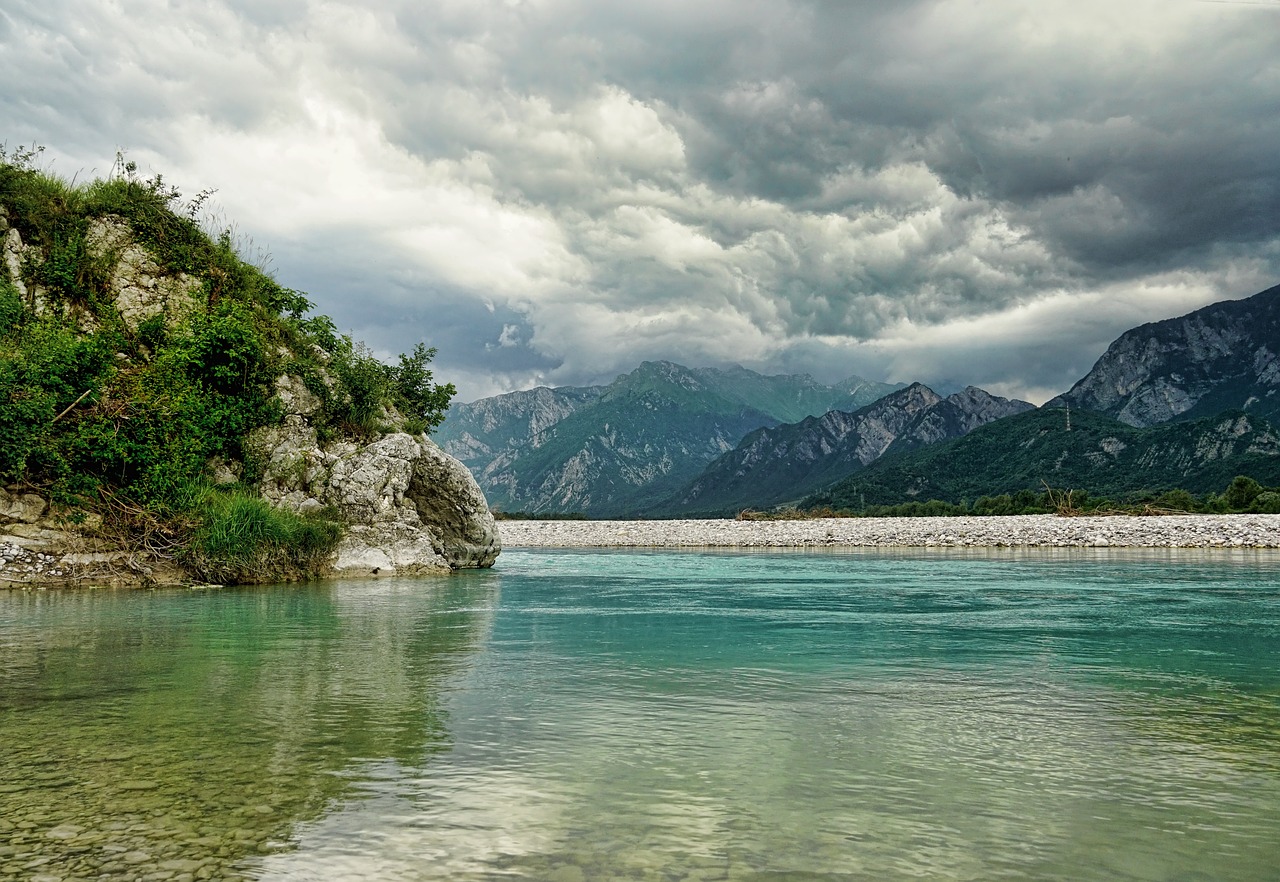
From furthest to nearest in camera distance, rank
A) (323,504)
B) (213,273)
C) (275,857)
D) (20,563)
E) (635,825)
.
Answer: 1. (213,273)
2. (323,504)
3. (20,563)
4. (635,825)
5. (275,857)

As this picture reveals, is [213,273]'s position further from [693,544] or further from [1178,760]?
[693,544]

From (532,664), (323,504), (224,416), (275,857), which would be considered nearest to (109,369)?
(224,416)

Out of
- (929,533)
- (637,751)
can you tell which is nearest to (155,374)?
(637,751)

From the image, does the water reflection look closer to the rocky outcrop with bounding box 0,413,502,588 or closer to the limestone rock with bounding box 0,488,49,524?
the rocky outcrop with bounding box 0,413,502,588

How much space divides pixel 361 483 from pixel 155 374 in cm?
862

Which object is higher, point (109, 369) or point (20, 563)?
point (109, 369)

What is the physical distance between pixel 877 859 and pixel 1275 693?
839cm

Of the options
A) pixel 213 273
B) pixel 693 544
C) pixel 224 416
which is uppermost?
pixel 213 273

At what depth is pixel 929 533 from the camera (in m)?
67.1

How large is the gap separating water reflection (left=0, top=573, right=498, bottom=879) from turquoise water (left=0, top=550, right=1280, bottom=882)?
38 mm

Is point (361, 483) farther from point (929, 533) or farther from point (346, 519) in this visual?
point (929, 533)

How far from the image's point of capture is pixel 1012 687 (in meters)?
10.5

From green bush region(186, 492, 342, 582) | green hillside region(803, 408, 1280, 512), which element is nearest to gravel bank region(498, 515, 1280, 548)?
green bush region(186, 492, 342, 582)

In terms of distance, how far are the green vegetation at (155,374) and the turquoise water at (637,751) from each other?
10639 mm
